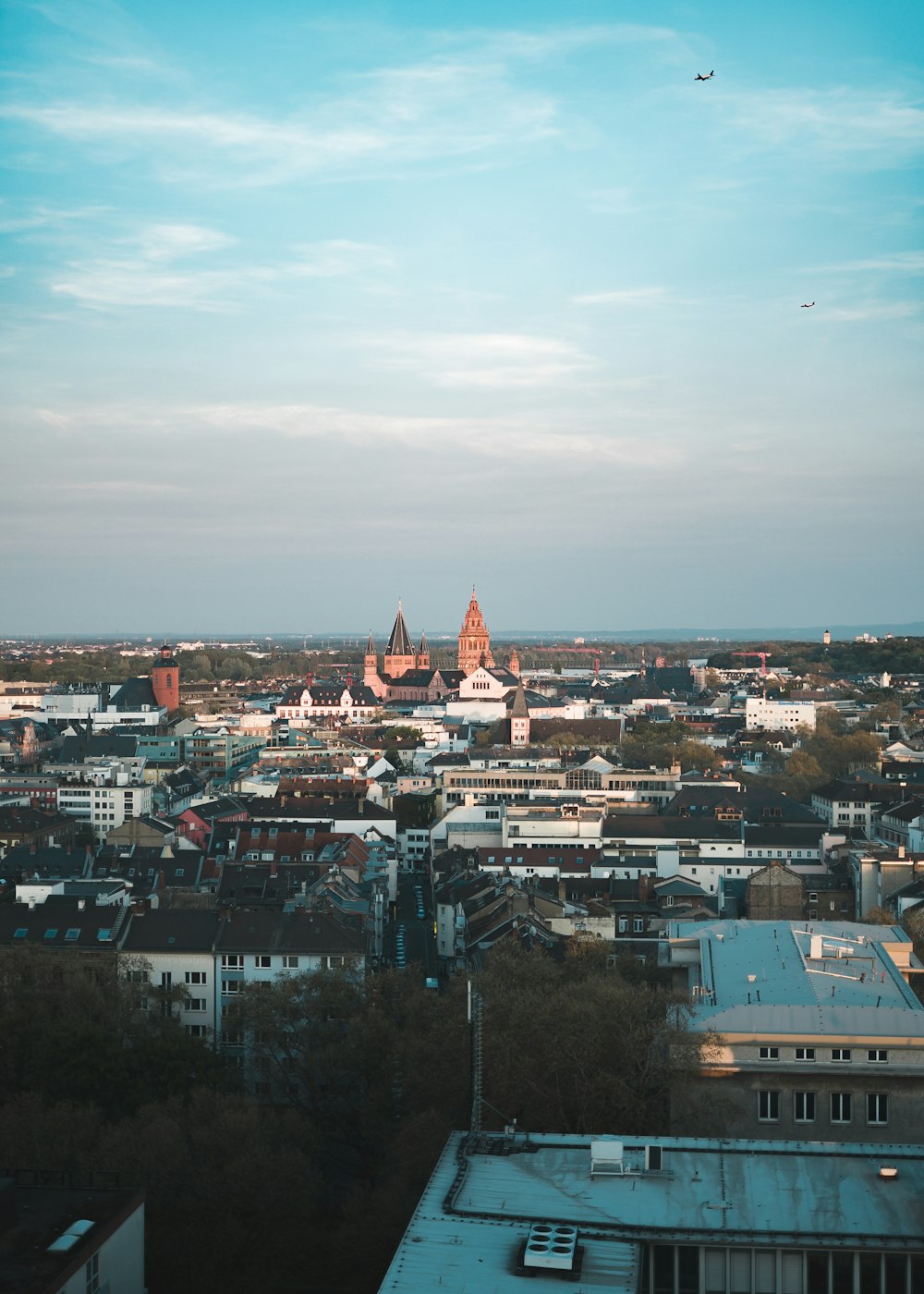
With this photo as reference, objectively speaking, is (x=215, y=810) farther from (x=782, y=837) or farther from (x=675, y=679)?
(x=675, y=679)

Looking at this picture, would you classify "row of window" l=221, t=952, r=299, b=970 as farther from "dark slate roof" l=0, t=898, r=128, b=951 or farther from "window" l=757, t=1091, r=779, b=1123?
"window" l=757, t=1091, r=779, b=1123

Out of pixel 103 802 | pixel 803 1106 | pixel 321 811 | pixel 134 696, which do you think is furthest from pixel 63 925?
pixel 134 696

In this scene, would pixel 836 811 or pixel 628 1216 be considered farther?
pixel 836 811

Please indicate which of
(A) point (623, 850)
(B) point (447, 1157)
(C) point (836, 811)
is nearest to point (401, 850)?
(A) point (623, 850)

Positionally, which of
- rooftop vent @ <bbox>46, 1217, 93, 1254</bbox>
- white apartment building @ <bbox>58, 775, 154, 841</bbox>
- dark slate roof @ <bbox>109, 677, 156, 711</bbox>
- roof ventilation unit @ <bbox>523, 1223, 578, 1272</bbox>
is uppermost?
dark slate roof @ <bbox>109, 677, 156, 711</bbox>

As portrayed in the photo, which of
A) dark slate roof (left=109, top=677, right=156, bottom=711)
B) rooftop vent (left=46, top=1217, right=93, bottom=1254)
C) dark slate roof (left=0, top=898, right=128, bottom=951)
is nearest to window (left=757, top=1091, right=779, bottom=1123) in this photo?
rooftop vent (left=46, top=1217, right=93, bottom=1254)

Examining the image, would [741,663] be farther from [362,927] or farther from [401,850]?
[362,927]

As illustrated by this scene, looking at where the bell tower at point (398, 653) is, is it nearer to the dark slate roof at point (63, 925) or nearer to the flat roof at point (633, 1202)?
the dark slate roof at point (63, 925)

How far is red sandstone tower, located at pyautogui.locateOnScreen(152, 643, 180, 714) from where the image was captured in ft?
377

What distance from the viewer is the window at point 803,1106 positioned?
22594mm

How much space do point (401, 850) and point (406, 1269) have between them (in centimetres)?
4232

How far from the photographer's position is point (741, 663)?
17875 centimetres

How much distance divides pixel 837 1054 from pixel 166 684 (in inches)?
3842

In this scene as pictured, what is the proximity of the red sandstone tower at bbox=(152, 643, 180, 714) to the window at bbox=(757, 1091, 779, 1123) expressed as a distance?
A: 9451 centimetres
